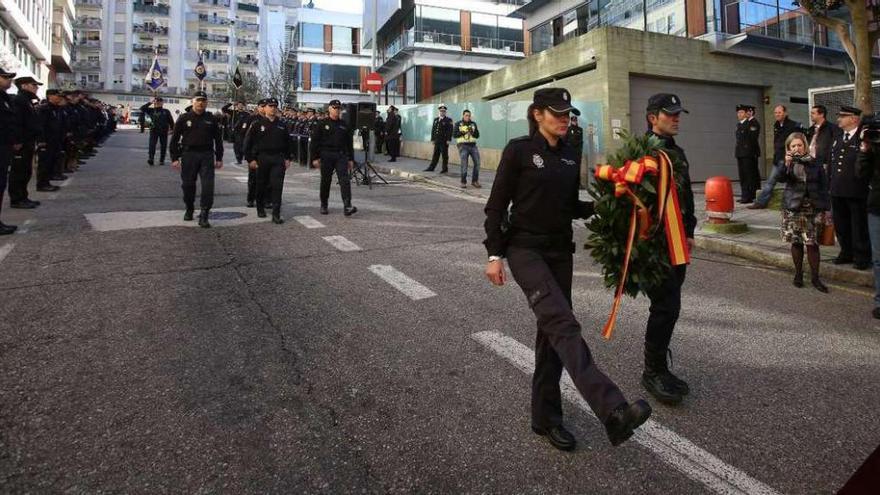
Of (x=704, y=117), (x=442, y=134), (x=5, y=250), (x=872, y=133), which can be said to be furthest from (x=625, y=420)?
(x=704, y=117)

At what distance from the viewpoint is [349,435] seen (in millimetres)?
2801

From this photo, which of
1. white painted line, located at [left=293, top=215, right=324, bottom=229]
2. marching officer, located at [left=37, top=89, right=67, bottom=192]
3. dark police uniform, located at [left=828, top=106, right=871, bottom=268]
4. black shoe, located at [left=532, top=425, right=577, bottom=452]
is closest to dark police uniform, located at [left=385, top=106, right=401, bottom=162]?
marching officer, located at [left=37, top=89, right=67, bottom=192]

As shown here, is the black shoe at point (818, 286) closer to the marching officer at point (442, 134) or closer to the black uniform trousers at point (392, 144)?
the marching officer at point (442, 134)

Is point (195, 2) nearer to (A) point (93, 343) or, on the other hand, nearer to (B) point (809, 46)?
(B) point (809, 46)

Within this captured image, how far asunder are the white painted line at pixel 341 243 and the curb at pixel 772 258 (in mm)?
4930

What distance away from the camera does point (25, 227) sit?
779cm

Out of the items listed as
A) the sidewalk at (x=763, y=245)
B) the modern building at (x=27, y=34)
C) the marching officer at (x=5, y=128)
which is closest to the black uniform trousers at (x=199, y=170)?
the marching officer at (x=5, y=128)

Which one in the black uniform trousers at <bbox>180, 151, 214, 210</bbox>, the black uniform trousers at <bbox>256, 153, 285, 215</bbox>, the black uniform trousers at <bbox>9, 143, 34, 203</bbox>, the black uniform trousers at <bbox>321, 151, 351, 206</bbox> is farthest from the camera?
the black uniform trousers at <bbox>321, 151, 351, 206</bbox>

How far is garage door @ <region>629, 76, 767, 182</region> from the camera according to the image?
1680 centimetres

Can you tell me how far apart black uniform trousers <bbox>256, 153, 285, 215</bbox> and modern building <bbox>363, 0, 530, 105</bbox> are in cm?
2885

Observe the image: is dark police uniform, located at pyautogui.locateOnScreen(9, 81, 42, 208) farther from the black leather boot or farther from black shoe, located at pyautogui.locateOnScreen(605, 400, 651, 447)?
black shoe, located at pyautogui.locateOnScreen(605, 400, 651, 447)

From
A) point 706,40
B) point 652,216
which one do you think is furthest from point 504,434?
point 706,40

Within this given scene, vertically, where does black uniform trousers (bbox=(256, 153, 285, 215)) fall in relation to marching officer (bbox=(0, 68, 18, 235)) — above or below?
below

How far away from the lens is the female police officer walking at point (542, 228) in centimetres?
278
